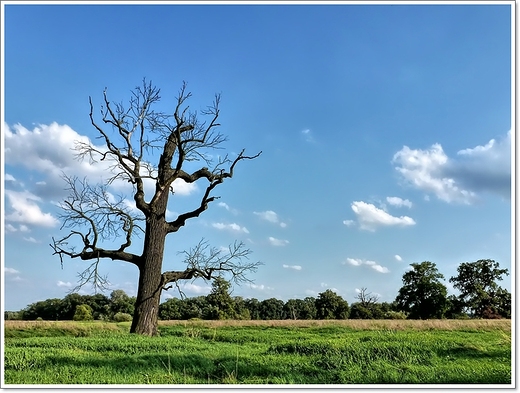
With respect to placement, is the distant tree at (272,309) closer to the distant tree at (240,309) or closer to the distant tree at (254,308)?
the distant tree at (254,308)

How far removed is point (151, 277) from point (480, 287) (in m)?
50.7

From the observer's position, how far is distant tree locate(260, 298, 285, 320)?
64.5m

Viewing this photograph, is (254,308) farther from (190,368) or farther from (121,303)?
(190,368)

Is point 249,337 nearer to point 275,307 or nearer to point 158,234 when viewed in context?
point 158,234

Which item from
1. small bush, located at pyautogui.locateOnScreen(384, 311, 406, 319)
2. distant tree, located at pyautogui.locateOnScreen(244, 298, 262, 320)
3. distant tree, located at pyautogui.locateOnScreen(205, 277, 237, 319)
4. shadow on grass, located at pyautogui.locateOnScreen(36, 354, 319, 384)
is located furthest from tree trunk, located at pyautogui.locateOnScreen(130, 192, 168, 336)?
distant tree, located at pyautogui.locateOnScreen(244, 298, 262, 320)

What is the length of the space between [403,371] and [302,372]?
6.41 feet

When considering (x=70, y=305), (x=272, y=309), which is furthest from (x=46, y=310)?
(x=272, y=309)

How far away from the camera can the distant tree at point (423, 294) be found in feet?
180

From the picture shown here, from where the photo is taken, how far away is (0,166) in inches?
347

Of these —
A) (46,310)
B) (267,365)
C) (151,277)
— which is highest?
(151,277)

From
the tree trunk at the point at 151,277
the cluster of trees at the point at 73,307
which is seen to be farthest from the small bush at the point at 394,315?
the tree trunk at the point at 151,277

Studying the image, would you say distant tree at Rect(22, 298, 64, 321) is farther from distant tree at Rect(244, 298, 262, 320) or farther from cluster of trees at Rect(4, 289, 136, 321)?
distant tree at Rect(244, 298, 262, 320)

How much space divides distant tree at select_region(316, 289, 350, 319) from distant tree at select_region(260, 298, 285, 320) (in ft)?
20.0

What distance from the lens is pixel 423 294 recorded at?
5628cm
